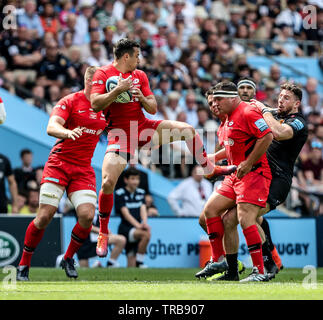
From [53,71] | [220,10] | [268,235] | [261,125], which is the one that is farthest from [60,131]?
[220,10]

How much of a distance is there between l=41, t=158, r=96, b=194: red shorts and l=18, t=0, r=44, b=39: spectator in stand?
7.62 m

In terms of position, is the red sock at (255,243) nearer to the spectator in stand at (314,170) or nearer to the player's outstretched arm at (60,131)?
the player's outstretched arm at (60,131)

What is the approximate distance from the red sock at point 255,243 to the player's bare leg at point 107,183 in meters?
1.68

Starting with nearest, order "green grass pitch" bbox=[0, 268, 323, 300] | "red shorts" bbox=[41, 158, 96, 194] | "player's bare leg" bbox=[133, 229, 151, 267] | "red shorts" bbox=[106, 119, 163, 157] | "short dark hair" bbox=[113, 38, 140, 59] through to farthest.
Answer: "green grass pitch" bbox=[0, 268, 323, 300] < "short dark hair" bbox=[113, 38, 140, 59] < "red shorts" bbox=[106, 119, 163, 157] < "red shorts" bbox=[41, 158, 96, 194] < "player's bare leg" bbox=[133, 229, 151, 267]

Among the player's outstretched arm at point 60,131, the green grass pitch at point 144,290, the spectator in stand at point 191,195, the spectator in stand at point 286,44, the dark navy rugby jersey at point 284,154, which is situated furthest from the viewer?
the spectator in stand at point 286,44

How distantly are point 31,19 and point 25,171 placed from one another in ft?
13.2

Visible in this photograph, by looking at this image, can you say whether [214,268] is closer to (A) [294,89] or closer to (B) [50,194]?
(B) [50,194]

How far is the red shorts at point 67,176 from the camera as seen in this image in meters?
10.1

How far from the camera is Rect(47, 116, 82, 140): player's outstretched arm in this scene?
30.5 feet

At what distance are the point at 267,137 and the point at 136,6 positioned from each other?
1158 cm

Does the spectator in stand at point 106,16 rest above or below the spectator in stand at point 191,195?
above

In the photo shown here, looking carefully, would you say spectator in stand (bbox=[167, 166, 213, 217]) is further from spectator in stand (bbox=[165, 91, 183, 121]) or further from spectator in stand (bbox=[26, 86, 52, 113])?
spectator in stand (bbox=[26, 86, 52, 113])

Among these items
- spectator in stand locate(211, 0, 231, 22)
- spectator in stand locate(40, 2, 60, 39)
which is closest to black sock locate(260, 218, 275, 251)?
spectator in stand locate(40, 2, 60, 39)

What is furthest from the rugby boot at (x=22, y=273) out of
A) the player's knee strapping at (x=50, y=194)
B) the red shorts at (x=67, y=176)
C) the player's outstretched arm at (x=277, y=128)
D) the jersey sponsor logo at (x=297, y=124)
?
the jersey sponsor logo at (x=297, y=124)
